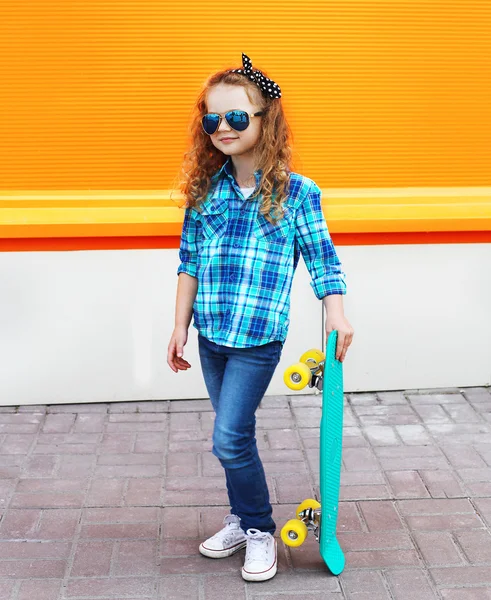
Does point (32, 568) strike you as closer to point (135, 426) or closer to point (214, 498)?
point (214, 498)

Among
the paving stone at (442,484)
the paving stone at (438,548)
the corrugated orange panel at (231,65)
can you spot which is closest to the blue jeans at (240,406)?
the paving stone at (438,548)

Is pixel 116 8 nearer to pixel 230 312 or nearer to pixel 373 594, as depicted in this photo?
pixel 230 312

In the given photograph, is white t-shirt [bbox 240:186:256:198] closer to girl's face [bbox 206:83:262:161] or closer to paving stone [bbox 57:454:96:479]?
girl's face [bbox 206:83:262:161]

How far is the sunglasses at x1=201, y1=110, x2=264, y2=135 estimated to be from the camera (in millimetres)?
2660

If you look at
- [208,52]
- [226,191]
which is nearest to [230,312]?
[226,191]

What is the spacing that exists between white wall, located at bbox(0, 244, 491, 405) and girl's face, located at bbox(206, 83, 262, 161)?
1803 mm

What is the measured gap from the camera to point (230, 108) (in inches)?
106

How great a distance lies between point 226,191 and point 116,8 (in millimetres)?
1993

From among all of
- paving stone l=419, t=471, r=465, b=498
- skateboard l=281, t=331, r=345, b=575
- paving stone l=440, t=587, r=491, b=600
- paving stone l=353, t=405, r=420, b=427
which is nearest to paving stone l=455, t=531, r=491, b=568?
paving stone l=440, t=587, r=491, b=600

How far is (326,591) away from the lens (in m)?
2.83

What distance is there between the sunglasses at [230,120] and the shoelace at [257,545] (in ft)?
4.43

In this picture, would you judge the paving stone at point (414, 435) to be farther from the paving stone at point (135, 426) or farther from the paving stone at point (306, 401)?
the paving stone at point (135, 426)

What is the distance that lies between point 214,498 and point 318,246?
1296mm

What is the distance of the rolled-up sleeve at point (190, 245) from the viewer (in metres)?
2.88
